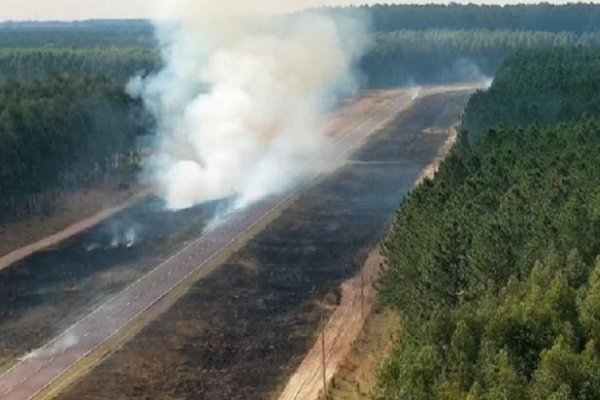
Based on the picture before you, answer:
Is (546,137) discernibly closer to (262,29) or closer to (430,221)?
(430,221)

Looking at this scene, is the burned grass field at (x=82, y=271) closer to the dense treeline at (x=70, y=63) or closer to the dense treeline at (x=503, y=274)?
the dense treeline at (x=503, y=274)

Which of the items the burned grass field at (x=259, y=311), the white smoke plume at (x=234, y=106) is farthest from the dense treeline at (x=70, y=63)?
the burned grass field at (x=259, y=311)

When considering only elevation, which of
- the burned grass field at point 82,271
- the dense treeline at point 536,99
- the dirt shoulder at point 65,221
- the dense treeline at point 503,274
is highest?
the dense treeline at point 503,274

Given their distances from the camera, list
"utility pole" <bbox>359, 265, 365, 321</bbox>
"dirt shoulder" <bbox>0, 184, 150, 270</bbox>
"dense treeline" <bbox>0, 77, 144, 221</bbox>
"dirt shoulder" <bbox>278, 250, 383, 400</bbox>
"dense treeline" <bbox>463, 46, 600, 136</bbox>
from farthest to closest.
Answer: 1. "dense treeline" <bbox>463, 46, 600, 136</bbox>
2. "dense treeline" <bbox>0, 77, 144, 221</bbox>
3. "dirt shoulder" <bbox>0, 184, 150, 270</bbox>
4. "utility pole" <bbox>359, 265, 365, 321</bbox>
5. "dirt shoulder" <bbox>278, 250, 383, 400</bbox>

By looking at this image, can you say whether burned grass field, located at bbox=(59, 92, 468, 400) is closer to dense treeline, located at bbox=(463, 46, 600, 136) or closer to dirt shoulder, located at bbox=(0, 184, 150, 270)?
dense treeline, located at bbox=(463, 46, 600, 136)

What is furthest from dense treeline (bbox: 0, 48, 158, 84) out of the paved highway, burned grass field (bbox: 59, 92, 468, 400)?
the paved highway

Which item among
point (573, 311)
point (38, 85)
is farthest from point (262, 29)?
point (573, 311)

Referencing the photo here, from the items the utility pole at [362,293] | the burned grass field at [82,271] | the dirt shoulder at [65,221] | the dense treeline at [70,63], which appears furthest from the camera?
the dense treeline at [70,63]
